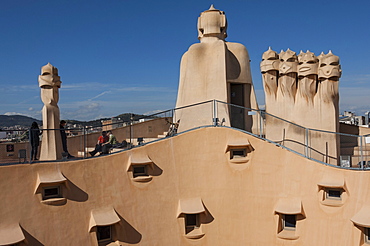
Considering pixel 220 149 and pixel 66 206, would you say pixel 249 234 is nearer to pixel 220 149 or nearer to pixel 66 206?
pixel 220 149

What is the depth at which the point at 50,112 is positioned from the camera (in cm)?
1132

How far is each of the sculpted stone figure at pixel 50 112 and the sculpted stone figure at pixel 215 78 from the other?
532cm

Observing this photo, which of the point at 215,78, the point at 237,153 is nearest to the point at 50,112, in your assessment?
the point at 237,153

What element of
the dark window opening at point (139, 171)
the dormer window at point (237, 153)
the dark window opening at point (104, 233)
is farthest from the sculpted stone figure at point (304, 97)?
the dark window opening at point (104, 233)

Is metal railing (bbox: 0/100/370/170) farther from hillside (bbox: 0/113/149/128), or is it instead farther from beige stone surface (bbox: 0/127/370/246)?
beige stone surface (bbox: 0/127/370/246)

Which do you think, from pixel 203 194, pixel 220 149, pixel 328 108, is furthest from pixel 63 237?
pixel 328 108

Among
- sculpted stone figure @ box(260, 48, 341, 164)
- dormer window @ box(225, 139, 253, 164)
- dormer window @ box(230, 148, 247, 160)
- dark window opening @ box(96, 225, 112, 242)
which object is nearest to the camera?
dark window opening @ box(96, 225, 112, 242)

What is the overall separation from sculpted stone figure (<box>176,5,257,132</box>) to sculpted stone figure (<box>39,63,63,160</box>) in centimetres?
532

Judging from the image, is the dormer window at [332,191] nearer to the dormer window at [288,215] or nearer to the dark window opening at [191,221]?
the dormer window at [288,215]

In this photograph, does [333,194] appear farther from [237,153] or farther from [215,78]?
[215,78]

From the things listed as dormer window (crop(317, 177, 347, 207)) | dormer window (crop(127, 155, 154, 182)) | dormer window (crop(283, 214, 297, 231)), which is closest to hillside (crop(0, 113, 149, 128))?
dormer window (crop(127, 155, 154, 182))

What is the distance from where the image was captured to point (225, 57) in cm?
1432

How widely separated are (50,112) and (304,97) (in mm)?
9436

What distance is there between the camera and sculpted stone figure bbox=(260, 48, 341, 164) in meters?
12.6
